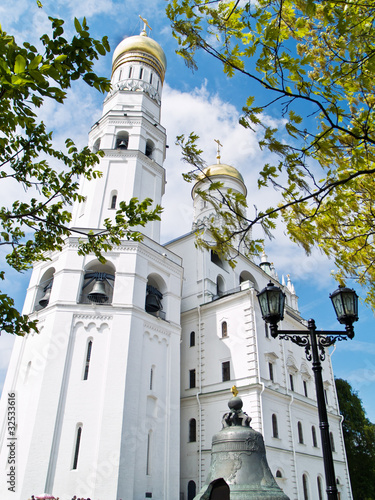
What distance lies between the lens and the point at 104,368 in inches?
666

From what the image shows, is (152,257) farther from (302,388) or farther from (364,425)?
(364,425)

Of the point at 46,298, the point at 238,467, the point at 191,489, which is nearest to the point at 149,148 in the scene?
the point at 46,298

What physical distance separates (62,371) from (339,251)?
1282 centimetres

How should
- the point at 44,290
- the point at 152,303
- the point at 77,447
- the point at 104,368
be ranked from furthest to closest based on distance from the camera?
the point at 44,290 → the point at 152,303 → the point at 104,368 → the point at 77,447

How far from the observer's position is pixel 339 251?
7930 millimetres

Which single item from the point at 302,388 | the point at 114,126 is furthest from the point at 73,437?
the point at 114,126

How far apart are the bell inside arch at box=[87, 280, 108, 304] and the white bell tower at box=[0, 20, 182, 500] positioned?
6 centimetres

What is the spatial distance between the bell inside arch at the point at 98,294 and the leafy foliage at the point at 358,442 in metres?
25.5

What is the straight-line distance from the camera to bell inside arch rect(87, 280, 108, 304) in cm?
1825

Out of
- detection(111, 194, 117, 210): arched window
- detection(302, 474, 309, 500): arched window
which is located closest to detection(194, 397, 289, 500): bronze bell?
detection(111, 194, 117, 210): arched window

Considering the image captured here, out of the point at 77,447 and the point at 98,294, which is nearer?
the point at 77,447

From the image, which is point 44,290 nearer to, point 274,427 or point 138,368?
point 138,368

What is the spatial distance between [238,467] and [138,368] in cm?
1224

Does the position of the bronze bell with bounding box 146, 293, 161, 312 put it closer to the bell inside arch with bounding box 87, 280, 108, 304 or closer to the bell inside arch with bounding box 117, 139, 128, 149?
the bell inside arch with bounding box 87, 280, 108, 304
